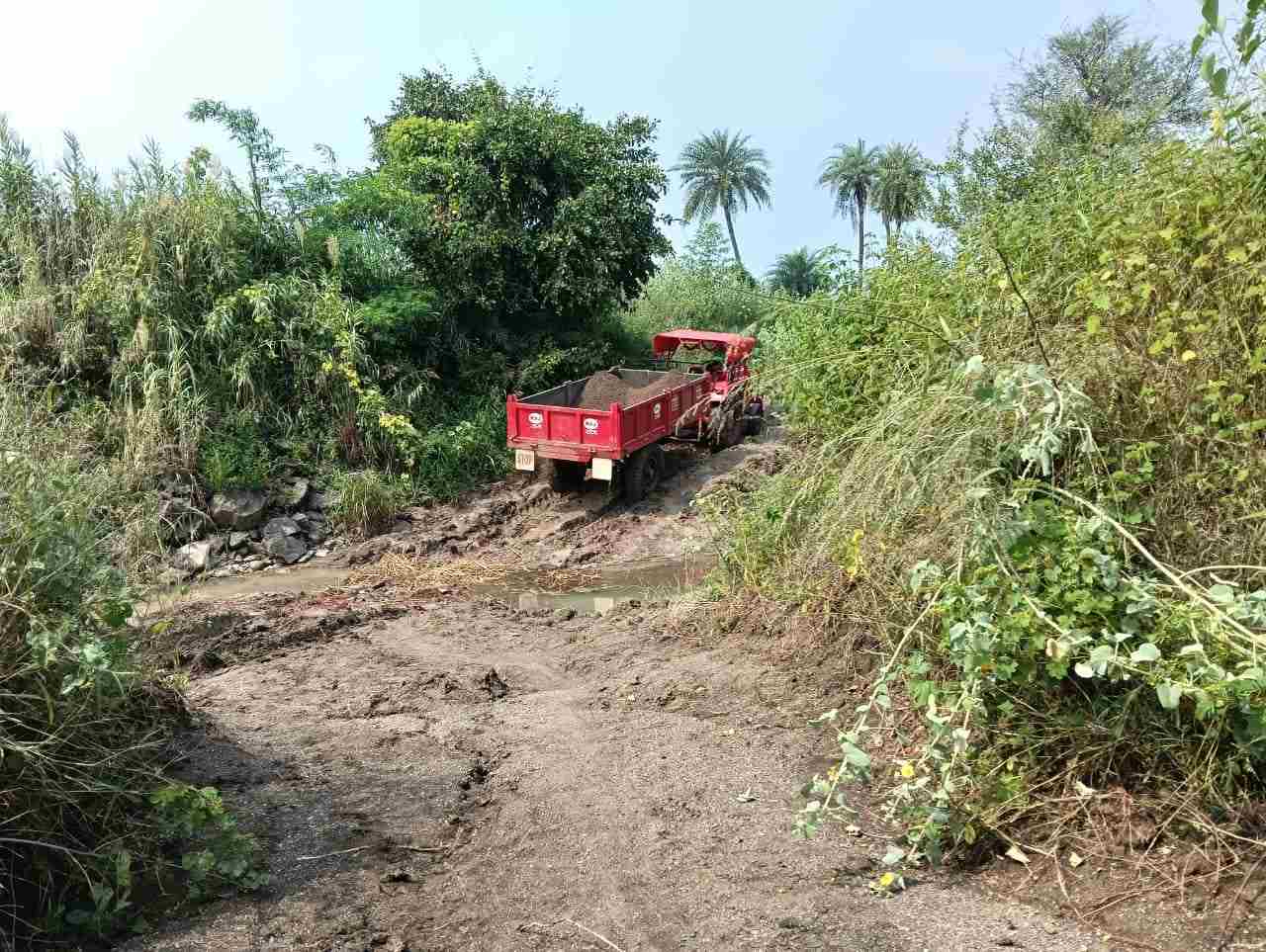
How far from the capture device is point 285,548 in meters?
12.8

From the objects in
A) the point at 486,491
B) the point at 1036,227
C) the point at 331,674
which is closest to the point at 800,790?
the point at 1036,227

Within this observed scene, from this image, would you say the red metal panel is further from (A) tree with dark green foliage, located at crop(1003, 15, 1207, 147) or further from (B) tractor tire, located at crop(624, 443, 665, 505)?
(A) tree with dark green foliage, located at crop(1003, 15, 1207, 147)

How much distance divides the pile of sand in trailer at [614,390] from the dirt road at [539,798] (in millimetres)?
6355

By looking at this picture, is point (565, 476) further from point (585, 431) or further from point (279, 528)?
point (279, 528)

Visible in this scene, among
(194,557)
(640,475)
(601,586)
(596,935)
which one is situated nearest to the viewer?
(596,935)

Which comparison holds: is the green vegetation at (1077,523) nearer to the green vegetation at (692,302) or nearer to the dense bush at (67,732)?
the dense bush at (67,732)

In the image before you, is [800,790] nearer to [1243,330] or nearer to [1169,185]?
[1243,330]

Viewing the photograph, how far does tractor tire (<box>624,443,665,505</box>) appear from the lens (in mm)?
13883

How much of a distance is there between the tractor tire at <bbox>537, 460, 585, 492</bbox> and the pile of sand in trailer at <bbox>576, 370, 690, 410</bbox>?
1159 mm

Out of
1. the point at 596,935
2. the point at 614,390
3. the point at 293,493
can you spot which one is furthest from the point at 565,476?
the point at 596,935

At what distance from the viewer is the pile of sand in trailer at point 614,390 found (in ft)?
49.9

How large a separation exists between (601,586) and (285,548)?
4.17m

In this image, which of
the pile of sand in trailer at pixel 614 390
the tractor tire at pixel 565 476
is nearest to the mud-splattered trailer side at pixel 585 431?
the tractor tire at pixel 565 476

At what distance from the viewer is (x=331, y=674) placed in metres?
8.05
